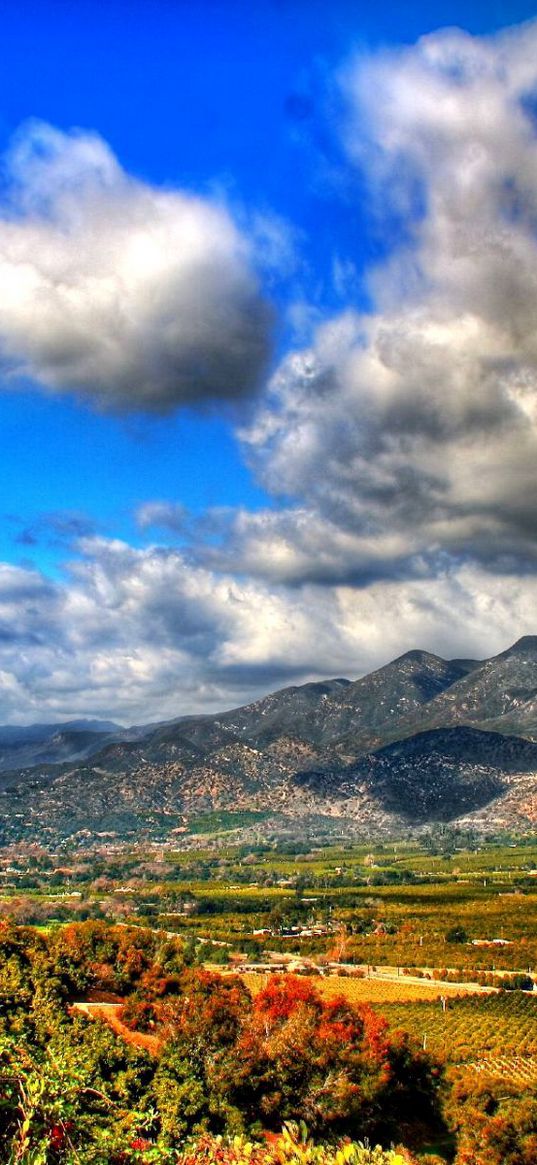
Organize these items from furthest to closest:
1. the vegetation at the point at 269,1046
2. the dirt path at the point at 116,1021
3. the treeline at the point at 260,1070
→ 1. the dirt path at the point at 116,1021
2. the treeline at the point at 260,1070
3. the vegetation at the point at 269,1046

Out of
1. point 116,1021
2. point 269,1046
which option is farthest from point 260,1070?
point 116,1021

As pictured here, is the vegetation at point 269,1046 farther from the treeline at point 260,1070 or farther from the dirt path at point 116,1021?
the dirt path at point 116,1021

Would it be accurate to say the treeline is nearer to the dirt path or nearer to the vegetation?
the vegetation

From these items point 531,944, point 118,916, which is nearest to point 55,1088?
point 531,944

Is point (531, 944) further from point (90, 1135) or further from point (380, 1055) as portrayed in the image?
point (90, 1135)

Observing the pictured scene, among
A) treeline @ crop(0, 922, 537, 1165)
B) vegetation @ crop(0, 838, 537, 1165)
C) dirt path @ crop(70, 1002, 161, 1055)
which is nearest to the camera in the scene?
vegetation @ crop(0, 838, 537, 1165)

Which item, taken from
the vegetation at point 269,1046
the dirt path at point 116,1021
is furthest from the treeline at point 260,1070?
the dirt path at point 116,1021

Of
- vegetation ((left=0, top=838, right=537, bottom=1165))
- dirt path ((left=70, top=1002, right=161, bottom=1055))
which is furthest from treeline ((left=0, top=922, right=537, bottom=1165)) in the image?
dirt path ((left=70, top=1002, right=161, bottom=1055))

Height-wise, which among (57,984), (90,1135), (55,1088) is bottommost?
(57,984)
